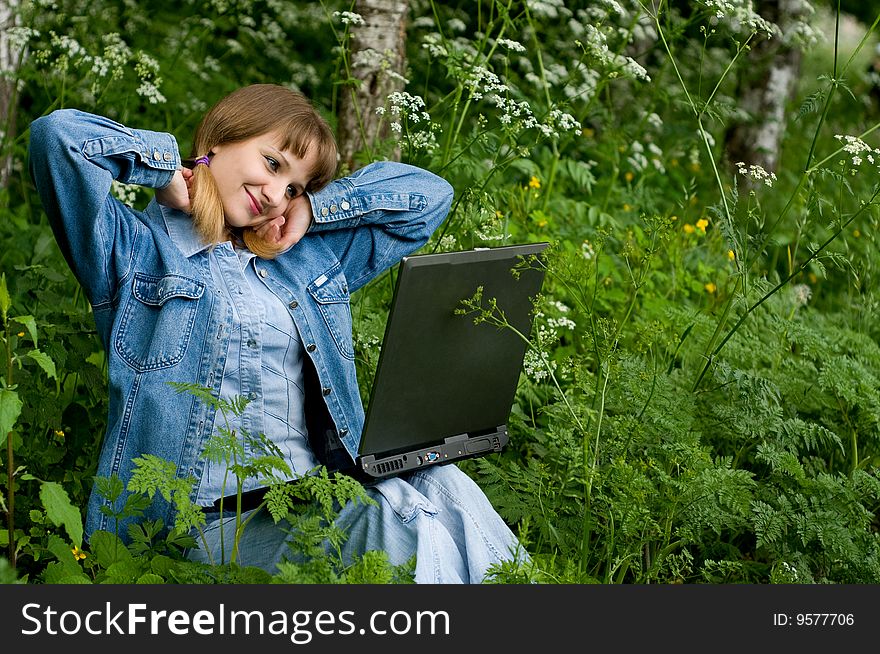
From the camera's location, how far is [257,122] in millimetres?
2283

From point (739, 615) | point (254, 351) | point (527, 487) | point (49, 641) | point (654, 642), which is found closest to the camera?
point (49, 641)

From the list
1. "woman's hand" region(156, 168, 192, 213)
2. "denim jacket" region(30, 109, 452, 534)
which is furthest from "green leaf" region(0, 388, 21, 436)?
"woman's hand" region(156, 168, 192, 213)

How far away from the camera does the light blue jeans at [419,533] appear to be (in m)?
2.02

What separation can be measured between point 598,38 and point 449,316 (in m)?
1.52

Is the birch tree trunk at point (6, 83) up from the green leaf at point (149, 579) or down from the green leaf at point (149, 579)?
down

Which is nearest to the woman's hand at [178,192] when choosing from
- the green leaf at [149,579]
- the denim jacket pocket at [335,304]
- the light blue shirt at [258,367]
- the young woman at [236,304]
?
the young woman at [236,304]

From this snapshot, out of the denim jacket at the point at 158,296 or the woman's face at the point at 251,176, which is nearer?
the denim jacket at the point at 158,296

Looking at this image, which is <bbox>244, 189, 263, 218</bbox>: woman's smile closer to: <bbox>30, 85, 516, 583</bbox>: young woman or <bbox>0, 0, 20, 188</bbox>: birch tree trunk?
<bbox>30, 85, 516, 583</bbox>: young woman

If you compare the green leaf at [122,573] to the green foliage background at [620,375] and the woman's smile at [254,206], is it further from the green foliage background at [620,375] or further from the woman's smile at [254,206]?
the woman's smile at [254,206]

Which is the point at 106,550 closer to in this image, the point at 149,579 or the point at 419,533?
the point at 149,579

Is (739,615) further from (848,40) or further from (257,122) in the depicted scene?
(848,40)

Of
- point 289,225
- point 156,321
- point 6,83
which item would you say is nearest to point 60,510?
point 156,321

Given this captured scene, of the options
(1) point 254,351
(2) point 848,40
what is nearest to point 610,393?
(1) point 254,351

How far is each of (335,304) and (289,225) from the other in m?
0.22
